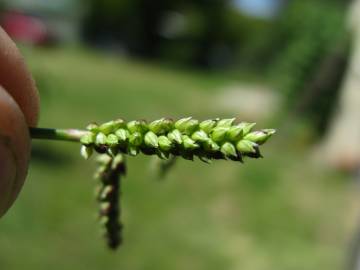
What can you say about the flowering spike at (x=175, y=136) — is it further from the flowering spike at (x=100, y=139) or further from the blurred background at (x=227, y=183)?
the blurred background at (x=227, y=183)

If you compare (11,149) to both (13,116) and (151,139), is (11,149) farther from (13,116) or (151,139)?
(151,139)

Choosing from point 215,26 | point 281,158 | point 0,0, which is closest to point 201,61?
point 215,26

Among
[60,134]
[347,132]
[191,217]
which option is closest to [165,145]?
[60,134]

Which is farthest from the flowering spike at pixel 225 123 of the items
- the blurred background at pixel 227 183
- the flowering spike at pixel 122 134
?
the blurred background at pixel 227 183

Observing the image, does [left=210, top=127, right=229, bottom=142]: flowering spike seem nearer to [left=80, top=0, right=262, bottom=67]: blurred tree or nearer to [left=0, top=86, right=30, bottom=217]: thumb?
[left=0, top=86, right=30, bottom=217]: thumb

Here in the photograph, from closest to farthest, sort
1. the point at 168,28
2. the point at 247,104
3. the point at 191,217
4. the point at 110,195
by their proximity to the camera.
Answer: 1. the point at 110,195
2. the point at 191,217
3. the point at 247,104
4. the point at 168,28

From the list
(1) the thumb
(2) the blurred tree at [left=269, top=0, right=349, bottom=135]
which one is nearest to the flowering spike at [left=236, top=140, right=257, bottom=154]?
(1) the thumb
